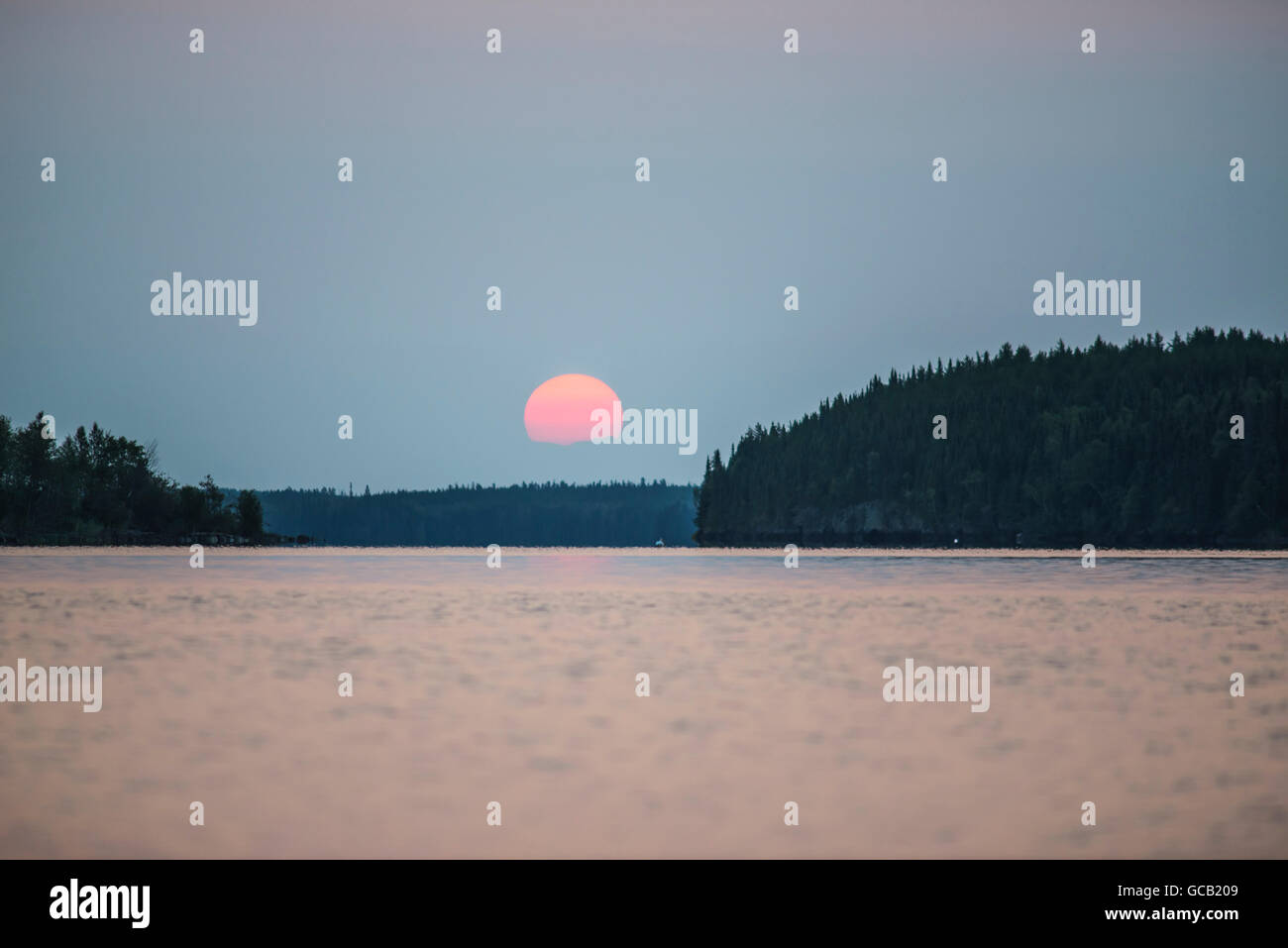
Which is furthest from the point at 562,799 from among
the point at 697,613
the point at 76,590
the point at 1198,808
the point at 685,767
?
the point at 76,590

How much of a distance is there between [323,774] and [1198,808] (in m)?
12.8

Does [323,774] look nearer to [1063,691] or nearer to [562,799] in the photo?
[562,799]

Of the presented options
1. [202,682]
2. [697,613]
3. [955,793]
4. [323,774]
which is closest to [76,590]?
[697,613]

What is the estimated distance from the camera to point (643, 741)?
23078mm

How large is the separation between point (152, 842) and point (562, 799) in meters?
5.48

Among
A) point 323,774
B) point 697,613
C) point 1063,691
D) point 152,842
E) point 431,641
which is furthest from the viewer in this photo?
point 697,613

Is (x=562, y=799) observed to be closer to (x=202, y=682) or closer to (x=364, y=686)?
(x=364, y=686)

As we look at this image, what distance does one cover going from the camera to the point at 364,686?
98.7 feet

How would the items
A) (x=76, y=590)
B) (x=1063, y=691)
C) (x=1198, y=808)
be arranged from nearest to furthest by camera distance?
(x=1198, y=808) < (x=1063, y=691) < (x=76, y=590)

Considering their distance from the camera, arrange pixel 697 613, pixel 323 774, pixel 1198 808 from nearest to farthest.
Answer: pixel 1198 808
pixel 323 774
pixel 697 613

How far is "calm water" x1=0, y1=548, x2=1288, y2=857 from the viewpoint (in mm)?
16641

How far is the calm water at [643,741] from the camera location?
16.6m
